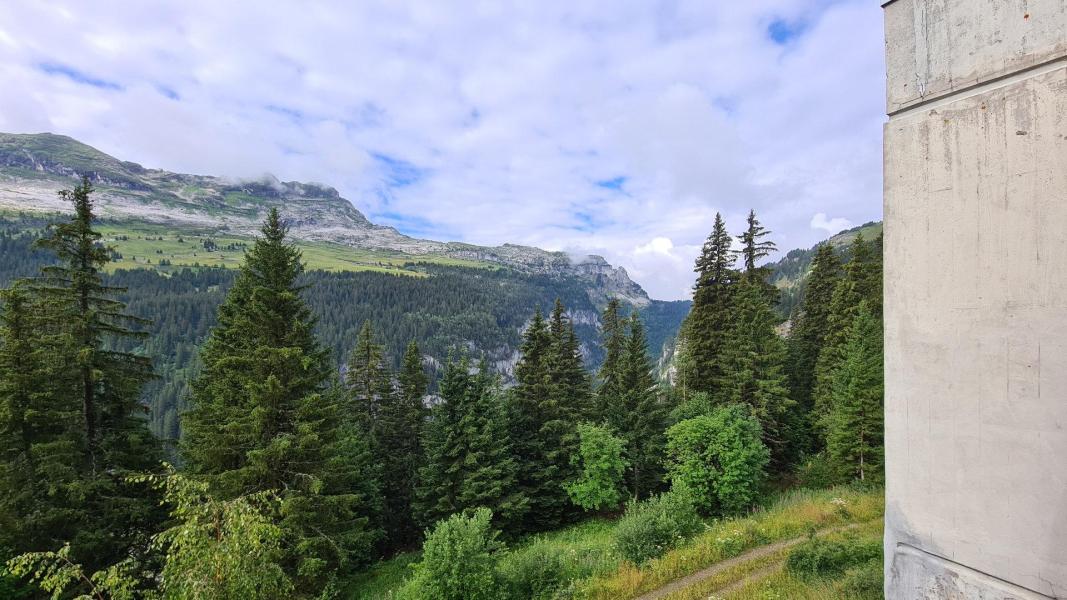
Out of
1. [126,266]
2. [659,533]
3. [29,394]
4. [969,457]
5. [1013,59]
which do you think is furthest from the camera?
[126,266]

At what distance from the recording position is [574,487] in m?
21.7

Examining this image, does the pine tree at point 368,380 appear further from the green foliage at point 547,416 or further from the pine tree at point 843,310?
the pine tree at point 843,310

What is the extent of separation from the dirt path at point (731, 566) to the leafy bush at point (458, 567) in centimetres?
328

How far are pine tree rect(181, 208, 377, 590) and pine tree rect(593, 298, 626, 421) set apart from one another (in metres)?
15.7

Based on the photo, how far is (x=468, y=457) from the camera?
2103 cm

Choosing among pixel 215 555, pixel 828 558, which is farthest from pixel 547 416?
pixel 215 555

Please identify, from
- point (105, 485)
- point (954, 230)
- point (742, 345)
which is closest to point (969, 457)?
point (954, 230)

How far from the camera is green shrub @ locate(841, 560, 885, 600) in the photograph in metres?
6.13

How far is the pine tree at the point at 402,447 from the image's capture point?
2652cm

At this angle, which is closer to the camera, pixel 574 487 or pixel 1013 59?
pixel 1013 59

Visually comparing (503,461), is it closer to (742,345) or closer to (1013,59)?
(742,345)

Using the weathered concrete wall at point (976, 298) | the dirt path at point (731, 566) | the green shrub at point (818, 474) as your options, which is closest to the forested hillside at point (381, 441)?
the green shrub at point (818, 474)

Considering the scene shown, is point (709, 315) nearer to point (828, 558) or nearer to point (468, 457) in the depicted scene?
point (468, 457)

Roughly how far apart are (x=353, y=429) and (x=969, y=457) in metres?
26.3
